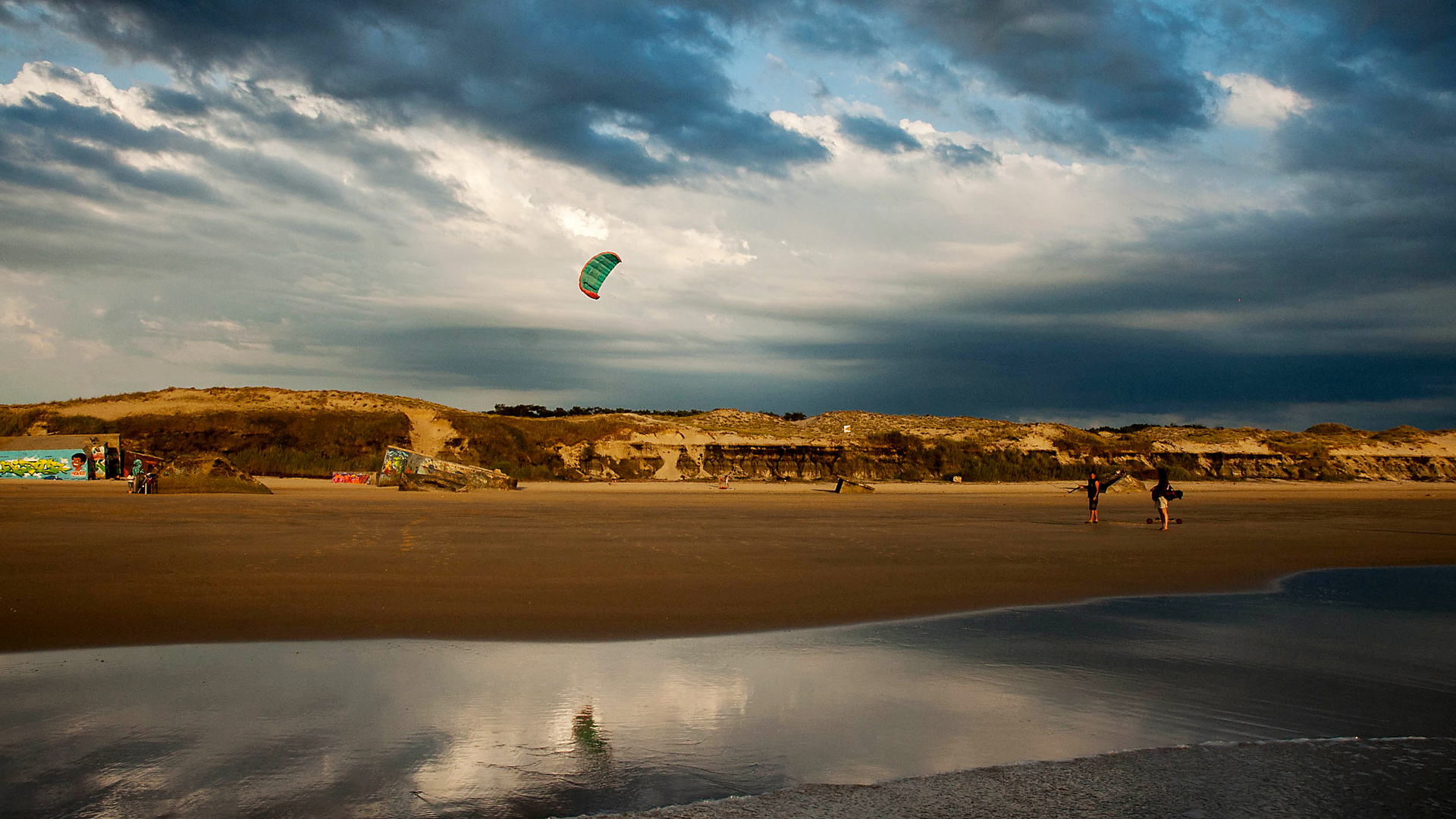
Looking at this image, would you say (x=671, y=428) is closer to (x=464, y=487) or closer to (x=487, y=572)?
(x=464, y=487)

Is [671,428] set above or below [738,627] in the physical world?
above

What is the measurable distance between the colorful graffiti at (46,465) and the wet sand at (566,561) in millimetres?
5219

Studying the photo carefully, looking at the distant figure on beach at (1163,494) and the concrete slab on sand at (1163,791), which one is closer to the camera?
the concrete slab on sand at (1163,791)

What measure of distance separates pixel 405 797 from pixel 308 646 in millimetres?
3922

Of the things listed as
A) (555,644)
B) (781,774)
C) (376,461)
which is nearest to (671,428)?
(376,461)

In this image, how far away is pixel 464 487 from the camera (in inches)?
1147

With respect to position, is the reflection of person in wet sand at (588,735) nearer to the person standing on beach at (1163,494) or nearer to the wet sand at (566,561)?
the wet sand at (566,561)

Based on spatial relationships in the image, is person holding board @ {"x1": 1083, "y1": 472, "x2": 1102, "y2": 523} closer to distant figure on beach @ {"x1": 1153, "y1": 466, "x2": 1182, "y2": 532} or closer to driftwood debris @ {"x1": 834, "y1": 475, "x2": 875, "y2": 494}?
distant figure on beach @ {"x1": 1153, "y1": 466, "x2": 1182, "y2": 532}

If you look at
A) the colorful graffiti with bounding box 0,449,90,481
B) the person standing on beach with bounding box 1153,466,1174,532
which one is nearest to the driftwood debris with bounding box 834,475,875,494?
the person standing on beach with bounding box 1153,466,1174,532

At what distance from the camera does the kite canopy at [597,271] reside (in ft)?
94.8

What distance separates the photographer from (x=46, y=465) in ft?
95.8

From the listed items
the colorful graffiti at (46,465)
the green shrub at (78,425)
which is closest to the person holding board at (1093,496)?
the colorful graffiti at (46,465)

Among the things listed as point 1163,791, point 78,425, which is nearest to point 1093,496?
point 1163,791

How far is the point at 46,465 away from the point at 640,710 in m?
32.7
